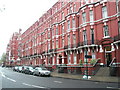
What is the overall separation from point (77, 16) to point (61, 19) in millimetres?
7005

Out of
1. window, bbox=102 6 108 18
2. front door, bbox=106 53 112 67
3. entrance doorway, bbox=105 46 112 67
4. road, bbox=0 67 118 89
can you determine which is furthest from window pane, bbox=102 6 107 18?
road, bbox=0 67 118 89

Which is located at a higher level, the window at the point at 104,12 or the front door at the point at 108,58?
the window at the point at 104,12

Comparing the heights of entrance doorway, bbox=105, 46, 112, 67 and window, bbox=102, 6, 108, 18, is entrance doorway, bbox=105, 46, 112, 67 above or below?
below

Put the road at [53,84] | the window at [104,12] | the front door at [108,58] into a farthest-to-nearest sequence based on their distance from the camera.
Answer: the window at [104,12] → the front door at [108,58] → the road at [53,84]

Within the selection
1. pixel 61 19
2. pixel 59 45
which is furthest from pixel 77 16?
pixel 59 45

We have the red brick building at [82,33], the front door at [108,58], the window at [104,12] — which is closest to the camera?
the red brick building at [82,33]

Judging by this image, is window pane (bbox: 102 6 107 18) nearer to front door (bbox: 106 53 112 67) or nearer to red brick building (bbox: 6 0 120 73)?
red brick building (bbox: 6 0 120 73)

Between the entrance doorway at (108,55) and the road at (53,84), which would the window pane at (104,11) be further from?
the road at (53,84)

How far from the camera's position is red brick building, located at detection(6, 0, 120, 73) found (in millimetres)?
23047

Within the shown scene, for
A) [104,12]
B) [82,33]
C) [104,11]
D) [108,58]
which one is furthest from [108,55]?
[104,11]

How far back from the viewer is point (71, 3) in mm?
31719

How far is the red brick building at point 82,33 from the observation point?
2305cm

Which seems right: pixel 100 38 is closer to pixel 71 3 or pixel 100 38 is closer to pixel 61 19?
pixel 71 3

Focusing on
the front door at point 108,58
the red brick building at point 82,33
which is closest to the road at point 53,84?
the red brick building at point 82,33
